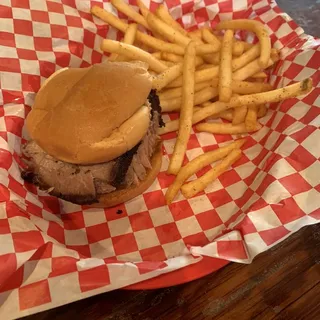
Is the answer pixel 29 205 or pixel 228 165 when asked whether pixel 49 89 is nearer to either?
pixel 29 205

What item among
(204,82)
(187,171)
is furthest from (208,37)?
(187,171)

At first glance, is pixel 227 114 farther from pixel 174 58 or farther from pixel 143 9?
pixel 143 9

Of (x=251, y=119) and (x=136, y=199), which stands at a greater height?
(x=251, y=119)

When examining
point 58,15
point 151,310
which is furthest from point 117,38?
point 151,310

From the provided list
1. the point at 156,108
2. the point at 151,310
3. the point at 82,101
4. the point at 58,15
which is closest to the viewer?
the point at 151,310

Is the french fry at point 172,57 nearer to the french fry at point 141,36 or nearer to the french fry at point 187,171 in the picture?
the french fry at point 141,36

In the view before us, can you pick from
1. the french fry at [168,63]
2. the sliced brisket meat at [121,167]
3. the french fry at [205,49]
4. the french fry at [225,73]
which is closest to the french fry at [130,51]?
the french fry at [168,63]
